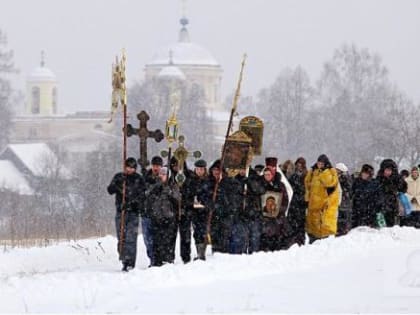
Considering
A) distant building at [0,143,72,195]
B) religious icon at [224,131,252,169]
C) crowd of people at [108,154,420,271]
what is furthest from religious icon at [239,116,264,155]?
distant building at [0,143,72,195]

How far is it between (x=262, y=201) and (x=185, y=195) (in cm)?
120

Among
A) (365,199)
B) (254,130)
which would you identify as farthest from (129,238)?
(365,199)

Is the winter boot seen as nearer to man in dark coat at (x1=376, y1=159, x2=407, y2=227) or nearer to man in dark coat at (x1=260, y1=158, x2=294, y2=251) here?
man in dark coat at (x1=260, y1=158, x2=294, y2=251)

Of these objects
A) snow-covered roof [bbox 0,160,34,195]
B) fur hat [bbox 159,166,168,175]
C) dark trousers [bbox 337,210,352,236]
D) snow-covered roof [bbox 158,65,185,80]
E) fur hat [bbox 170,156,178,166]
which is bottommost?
snow-covered roof [bbox 0,160,34,195]

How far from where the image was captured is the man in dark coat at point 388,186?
2234 cm

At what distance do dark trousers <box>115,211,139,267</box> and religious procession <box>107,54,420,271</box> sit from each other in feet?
0.04

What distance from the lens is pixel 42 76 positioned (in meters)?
138

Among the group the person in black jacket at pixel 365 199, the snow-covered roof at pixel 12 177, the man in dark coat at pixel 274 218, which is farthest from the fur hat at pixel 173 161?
the snow-covered roof at pixel 12 177

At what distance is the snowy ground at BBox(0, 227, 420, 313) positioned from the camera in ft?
46.9

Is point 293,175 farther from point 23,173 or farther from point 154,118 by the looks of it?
point 23,173

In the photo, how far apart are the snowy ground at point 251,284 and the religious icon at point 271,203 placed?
1108mm

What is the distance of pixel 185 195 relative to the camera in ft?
63.5

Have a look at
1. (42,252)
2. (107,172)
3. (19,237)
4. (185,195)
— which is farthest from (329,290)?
(107,172)

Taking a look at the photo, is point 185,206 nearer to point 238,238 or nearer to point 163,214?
point 163,214
